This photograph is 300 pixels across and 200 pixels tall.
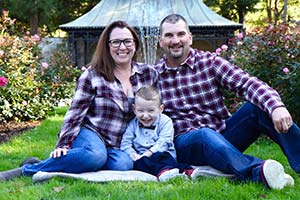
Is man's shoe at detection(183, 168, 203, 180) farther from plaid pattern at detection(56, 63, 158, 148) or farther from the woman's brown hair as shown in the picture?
the woman's brown hair

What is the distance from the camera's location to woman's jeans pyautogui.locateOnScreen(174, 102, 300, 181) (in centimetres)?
344

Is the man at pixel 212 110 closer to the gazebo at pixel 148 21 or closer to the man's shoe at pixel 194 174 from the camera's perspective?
the man's shoe at pixel 194 174

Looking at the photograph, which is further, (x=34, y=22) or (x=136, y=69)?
(x=34, y=22)

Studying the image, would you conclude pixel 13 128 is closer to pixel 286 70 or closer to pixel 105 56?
pixel 105 56

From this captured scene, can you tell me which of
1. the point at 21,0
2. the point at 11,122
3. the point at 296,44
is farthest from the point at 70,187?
the point at 21,0

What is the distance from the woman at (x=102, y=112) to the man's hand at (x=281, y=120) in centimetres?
119

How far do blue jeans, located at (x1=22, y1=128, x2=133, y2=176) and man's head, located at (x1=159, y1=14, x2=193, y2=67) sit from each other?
0.89 meters

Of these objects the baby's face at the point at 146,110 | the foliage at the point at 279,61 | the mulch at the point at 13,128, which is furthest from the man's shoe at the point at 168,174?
the mulch at the point at 13,128

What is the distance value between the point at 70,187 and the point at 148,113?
33.6 inches

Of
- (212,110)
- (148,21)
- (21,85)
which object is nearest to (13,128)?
(21,85)

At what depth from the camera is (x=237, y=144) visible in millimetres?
3885

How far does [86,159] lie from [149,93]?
698 mm

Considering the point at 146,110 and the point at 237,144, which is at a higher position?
the point at 146,110

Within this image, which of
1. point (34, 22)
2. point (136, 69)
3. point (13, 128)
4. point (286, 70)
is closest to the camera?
point (136, 69)
